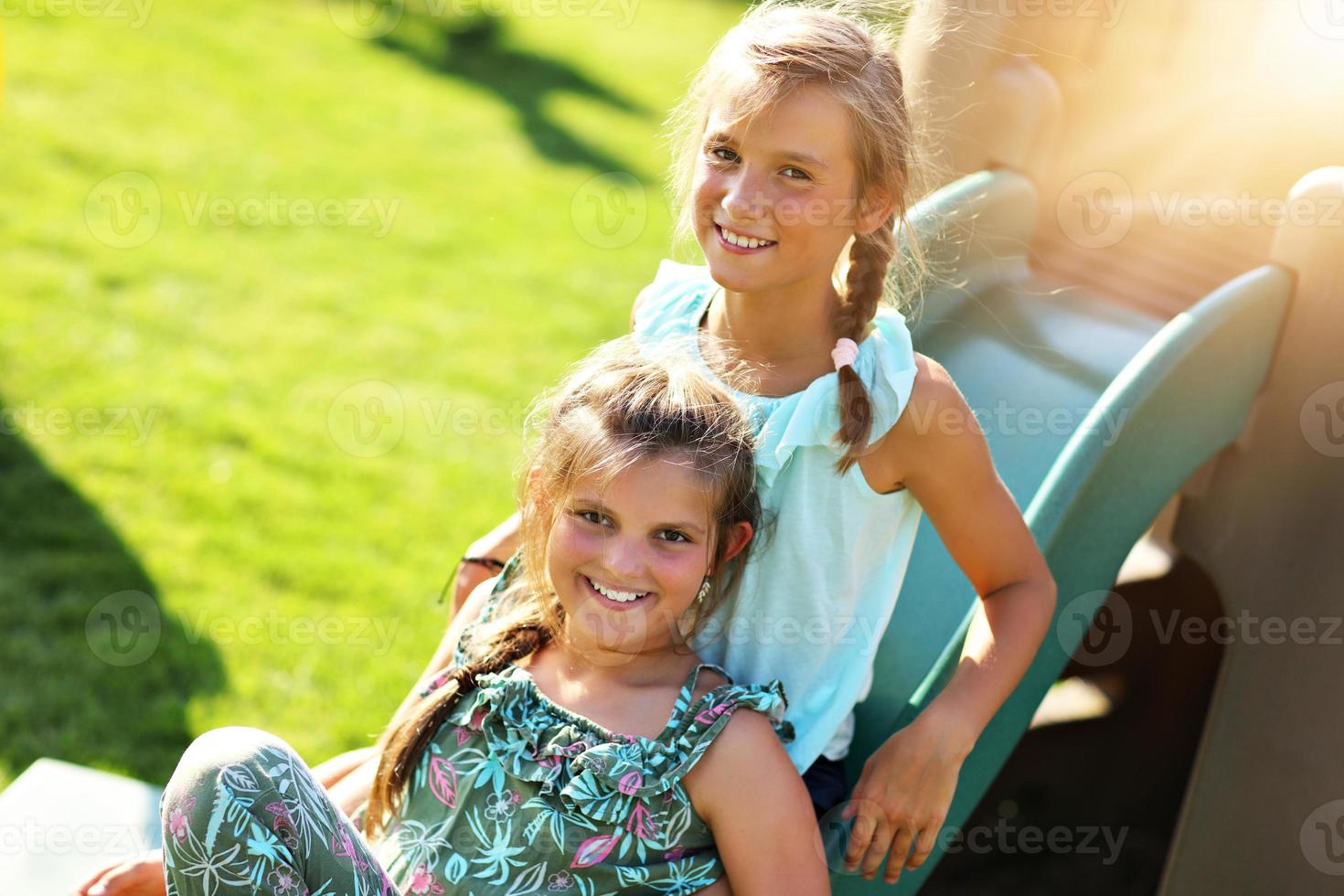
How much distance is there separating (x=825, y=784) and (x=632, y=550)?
0.49 metres

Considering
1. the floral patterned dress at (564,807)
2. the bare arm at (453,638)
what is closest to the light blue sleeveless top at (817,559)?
the floral patterned dress at (564,807)

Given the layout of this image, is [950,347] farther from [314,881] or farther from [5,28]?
[5,28]

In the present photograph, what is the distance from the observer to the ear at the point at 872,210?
1737mm

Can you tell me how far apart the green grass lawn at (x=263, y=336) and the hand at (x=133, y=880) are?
0.95 metres

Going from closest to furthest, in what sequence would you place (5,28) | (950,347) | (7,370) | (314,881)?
(314,881)
(950,347)
(7,370)
(5,28)

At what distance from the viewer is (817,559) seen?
1776mm

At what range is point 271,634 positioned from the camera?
312 centimetres

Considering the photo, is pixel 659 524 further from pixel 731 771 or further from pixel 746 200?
pixel 746 200

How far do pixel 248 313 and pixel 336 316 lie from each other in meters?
0.30

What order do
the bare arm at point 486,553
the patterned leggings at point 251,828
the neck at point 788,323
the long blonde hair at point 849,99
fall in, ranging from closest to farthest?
the patterned leggings at point 251,828
the long blonde hair at point 849,99
the neck at point 788,323
the bare arm at point 486,553

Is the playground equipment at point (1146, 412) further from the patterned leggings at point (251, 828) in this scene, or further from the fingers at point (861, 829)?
the patterned leggings at point (251, 828)

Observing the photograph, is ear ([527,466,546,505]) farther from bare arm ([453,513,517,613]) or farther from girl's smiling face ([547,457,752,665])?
bare arm ([453,513,517,613])

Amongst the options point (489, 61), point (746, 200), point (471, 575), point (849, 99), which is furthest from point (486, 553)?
point (489, 61)

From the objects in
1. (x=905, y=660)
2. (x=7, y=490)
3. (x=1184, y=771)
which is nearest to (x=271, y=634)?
(x=7, y=490)
